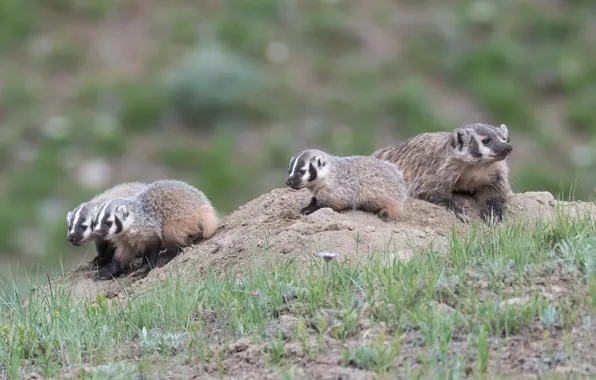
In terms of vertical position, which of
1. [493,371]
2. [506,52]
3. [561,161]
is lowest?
[493,371]

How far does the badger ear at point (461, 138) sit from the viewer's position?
7379 millimetres

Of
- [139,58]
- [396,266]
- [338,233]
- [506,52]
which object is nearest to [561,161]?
[506,52]

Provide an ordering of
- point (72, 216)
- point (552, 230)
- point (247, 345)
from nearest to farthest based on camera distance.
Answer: point (247, 345) → point (552, 230) → point (72, 216)

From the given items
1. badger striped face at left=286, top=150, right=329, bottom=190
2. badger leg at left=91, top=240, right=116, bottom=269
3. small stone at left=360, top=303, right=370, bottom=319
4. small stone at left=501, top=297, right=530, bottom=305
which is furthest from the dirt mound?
small stone at left=501, top=297, right=530, bottom=305

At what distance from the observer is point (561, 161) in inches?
487

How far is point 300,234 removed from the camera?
660 centimetres

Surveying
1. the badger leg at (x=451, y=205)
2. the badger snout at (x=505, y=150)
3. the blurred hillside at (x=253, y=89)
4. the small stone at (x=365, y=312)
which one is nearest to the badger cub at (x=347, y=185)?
the badger leg at (x=451, y=205)

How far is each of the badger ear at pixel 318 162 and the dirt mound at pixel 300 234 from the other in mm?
318

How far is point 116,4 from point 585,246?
10124 mm

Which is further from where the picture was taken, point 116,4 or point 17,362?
point 116,4

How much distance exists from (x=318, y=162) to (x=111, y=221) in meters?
1.35

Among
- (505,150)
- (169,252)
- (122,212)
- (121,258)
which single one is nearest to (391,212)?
(505,150)

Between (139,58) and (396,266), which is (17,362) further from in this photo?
(139,58)

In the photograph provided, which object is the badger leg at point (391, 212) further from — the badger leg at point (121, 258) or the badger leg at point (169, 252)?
the badger leg at point (121, 258)
